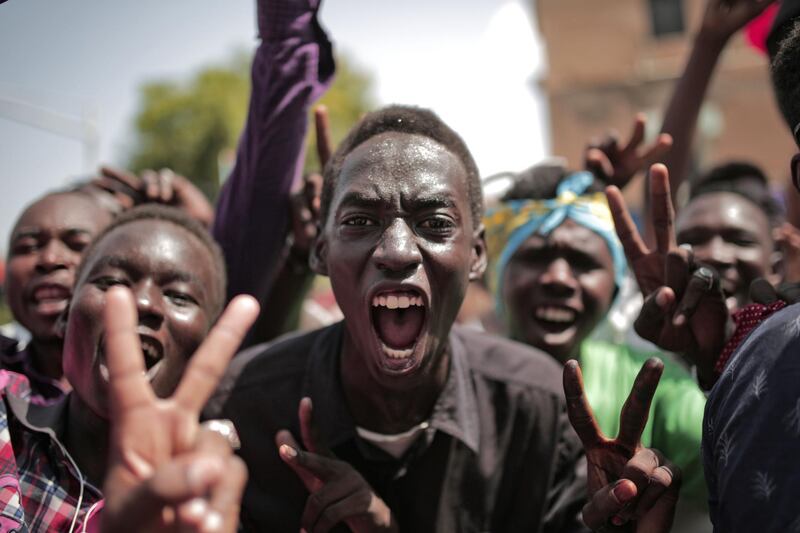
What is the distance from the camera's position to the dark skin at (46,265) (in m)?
Result: 3.00

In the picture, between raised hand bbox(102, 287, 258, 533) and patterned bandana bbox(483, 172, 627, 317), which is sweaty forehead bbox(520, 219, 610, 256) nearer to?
patterned bandana bbox(483, 172, 627, 317)

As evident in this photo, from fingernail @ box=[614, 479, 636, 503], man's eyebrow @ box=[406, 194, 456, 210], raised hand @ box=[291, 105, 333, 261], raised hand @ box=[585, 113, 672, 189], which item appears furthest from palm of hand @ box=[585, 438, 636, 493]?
raised hand @ box=[585, 113, 672, 189]

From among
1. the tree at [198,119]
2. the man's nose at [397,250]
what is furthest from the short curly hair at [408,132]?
the tree at [198,119]

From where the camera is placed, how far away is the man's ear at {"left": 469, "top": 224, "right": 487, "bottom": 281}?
269 cm

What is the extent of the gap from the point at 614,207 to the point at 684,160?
1.25 m

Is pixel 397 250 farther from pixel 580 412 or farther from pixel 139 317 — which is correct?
pixel 139 317

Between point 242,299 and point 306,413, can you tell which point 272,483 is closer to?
point 306,413

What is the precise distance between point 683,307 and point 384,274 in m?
0.89

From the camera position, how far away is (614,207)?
2596mm

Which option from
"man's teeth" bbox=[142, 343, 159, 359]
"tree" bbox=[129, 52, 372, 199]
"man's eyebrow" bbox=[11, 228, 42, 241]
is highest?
"man's eyebrow" bbox=[11, 228, 42, 241]

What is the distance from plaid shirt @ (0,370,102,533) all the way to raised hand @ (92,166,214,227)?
1392 mm

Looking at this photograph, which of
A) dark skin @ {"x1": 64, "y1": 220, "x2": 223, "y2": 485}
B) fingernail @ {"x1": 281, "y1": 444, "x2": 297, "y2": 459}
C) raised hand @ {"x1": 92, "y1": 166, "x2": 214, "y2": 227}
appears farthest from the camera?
raised hand @ {"x1": 92, "y1": 166, "x2": 214, "y2": 227}

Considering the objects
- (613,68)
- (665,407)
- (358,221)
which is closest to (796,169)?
(665,407)

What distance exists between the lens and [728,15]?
337cm
